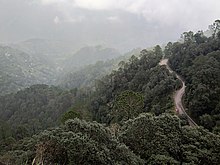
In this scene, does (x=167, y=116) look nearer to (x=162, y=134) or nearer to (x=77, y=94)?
(x=162, y=134)

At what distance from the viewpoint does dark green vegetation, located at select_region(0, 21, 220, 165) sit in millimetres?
26438

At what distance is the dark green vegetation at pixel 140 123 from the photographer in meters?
26.4

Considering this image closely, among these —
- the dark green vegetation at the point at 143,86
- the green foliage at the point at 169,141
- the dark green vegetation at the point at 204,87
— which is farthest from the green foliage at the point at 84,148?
the dark green vegetation at the point at 143,86

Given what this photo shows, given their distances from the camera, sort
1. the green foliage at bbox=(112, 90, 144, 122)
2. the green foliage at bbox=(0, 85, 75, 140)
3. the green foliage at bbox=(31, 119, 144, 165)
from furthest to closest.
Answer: the green foliage at bbox=(0, 85, 75, 140) → the green foliage at bbox=(112, 90, 144, 122) → the green foliage at bbox=(31, 119, 144, 165)

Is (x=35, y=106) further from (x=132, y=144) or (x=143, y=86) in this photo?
(x=132, y=144)

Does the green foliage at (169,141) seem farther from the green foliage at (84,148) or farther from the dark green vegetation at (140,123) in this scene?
A: the green foliage at (84,148)

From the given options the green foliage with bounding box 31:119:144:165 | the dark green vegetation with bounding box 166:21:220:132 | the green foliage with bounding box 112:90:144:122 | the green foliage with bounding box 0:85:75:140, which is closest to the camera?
the green foliage with bounding box 31:119:144:165

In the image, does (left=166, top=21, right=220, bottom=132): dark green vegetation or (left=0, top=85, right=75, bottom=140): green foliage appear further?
(left=0, top=85, right=75, bottom=140): green foliage

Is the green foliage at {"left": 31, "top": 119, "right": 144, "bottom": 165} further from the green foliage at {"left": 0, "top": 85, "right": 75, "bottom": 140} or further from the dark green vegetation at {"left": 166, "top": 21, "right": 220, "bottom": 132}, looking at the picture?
the green foliage at {"left": 0, "top": 85, "right": 75, "bottom": 140}

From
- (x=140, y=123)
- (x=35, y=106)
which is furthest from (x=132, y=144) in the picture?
(x=35, y=106)

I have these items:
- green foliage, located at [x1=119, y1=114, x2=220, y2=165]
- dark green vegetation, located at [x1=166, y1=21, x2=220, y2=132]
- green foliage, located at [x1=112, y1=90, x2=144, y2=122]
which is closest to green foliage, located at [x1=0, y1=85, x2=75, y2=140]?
dark green vegetation, located at [x1=166, y1=21, x2=220, y2=132]

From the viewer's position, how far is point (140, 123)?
99.7 ft

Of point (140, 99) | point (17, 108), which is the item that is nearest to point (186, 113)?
point (140, 99)

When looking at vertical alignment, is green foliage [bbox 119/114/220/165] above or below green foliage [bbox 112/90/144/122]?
below
